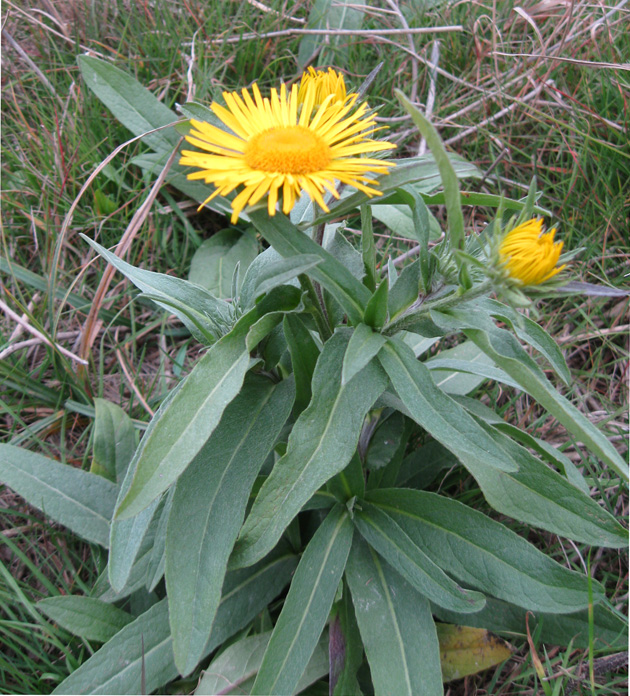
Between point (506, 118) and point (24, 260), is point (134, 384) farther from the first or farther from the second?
point (506, 118)

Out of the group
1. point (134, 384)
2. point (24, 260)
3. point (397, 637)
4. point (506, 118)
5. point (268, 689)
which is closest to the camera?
point (268, 689)

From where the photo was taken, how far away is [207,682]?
5.74 ft

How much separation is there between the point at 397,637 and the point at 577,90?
105 inches

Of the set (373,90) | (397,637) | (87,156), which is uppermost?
(87,156)

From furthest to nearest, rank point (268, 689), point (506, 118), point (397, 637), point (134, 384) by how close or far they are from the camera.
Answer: point (506, 118) < point (134, 384) < point (397, 637) < point (268, 689)

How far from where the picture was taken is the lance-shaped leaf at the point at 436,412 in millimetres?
1354

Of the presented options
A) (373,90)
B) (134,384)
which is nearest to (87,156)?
(134,384)

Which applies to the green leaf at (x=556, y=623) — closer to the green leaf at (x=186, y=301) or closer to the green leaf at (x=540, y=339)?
the green leaf at (x=540, y=339)

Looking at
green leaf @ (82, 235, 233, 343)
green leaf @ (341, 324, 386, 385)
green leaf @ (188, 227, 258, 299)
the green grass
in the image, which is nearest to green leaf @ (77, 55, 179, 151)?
the green grass

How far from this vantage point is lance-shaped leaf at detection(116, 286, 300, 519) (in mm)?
1275

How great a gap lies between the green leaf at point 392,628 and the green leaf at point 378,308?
29.3 inches

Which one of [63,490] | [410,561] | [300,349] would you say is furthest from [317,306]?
[63,490]

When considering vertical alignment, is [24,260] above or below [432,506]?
above

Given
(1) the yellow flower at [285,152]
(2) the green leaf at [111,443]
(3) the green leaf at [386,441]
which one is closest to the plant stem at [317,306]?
(1) the yellow flower at [285,152]
